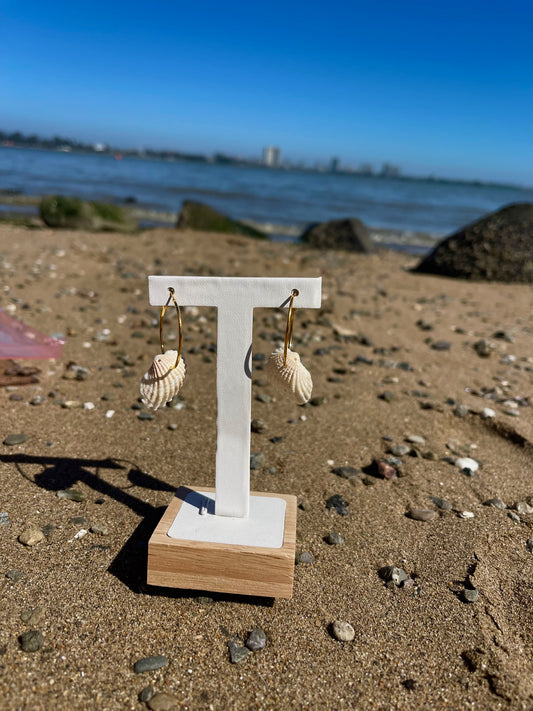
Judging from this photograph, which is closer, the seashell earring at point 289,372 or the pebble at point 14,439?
the seashell earring at point 289,372

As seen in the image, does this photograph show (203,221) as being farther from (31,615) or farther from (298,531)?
(31,615)

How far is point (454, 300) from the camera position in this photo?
9055 millimetres

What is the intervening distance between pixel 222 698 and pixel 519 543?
189 cm

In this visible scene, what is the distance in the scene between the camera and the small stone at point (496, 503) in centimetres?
328

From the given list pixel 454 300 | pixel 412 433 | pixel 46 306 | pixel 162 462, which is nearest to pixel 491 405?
pixel 412 433

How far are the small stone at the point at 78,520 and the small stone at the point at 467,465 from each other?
253 cm

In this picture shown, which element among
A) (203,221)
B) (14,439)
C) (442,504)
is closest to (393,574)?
(442,504)

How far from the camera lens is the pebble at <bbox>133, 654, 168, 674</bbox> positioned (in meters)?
2.06

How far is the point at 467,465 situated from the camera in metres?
3.75

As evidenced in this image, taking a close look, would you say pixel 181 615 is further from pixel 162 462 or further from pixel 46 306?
pixel 46 306

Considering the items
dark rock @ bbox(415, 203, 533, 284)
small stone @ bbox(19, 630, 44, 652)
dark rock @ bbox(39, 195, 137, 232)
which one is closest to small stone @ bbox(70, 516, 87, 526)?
small stone @ bbox(19, 630, 44, 652)

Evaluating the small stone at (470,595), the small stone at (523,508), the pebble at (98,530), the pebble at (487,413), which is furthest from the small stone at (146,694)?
the pebble at (487,413)

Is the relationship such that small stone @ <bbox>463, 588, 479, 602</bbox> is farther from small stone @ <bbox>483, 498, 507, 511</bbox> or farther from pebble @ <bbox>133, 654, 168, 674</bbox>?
pebble @ <bbox>133, 654, 168, 674</bbox>

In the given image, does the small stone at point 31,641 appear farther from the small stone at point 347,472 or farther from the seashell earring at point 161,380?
the small stone at point 347,472
